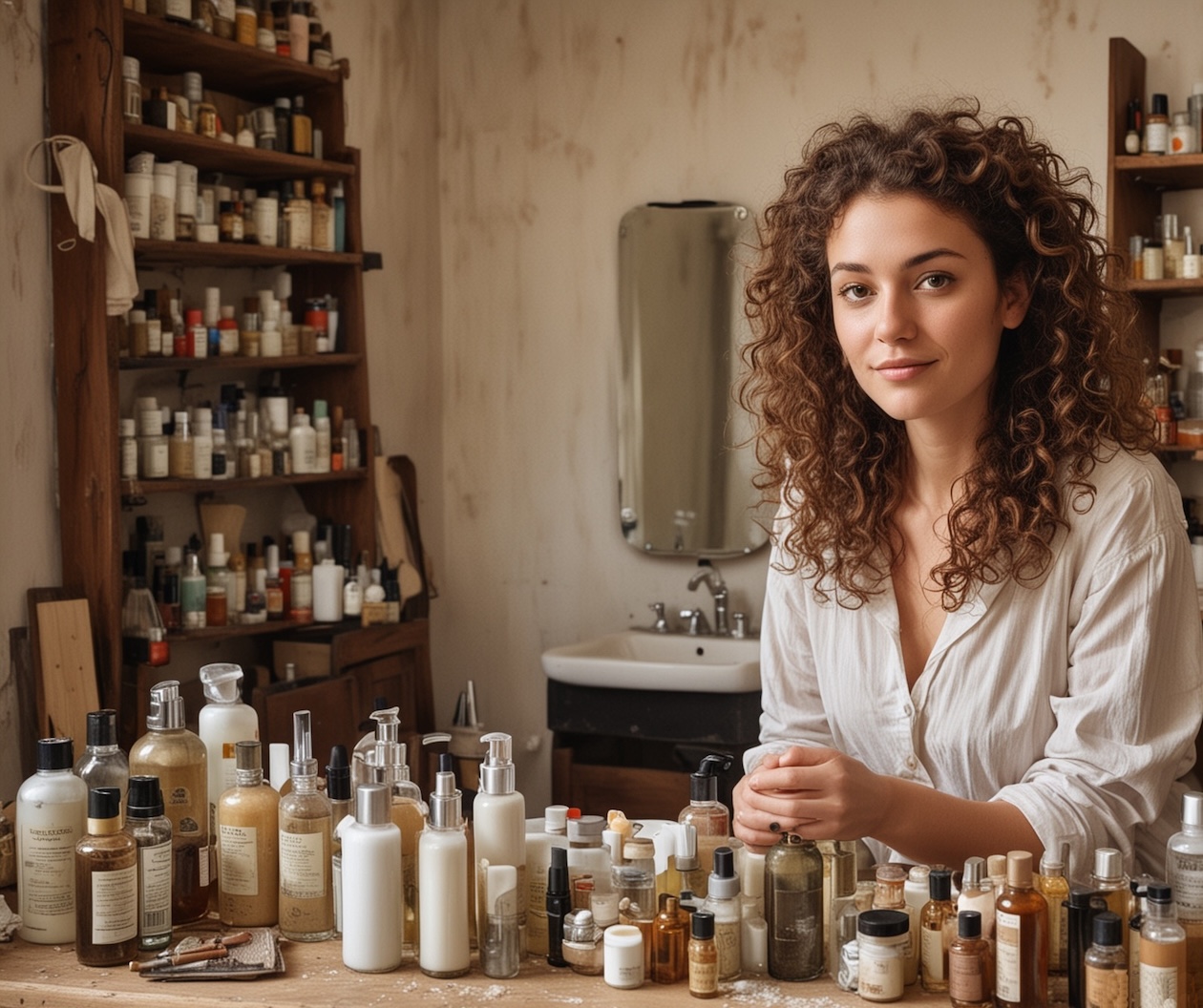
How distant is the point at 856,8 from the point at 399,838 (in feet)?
10.6

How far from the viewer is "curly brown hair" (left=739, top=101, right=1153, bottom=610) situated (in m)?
1.71

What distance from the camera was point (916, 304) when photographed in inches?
66.0

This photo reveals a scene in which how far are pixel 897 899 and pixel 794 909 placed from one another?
10 cm

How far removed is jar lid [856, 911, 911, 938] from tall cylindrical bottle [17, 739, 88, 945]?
0.83 meters

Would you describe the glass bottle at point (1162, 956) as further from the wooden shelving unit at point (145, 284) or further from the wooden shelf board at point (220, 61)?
the wooden shelf board at point (220, 61)

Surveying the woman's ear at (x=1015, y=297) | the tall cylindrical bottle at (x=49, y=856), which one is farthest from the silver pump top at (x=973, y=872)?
the tall cylindrical bottle at (x=49, y=856)

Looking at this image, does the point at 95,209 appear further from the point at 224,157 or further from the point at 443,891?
the point at 443,891

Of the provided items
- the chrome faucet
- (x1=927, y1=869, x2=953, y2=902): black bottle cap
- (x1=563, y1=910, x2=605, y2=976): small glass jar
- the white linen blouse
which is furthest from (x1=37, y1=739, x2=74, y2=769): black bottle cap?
the chrome faucet

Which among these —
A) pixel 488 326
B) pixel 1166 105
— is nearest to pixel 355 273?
pixel 488 326

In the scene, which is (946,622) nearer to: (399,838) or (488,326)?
(399,838)

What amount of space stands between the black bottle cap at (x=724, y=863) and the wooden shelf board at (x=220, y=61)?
2.45 metres

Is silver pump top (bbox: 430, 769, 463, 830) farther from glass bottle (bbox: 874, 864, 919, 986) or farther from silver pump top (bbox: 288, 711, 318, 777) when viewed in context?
glass bottle (bbox: 874, 864, 919, 986)

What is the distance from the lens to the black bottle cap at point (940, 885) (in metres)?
1.38

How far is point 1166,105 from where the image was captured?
11.8ft
